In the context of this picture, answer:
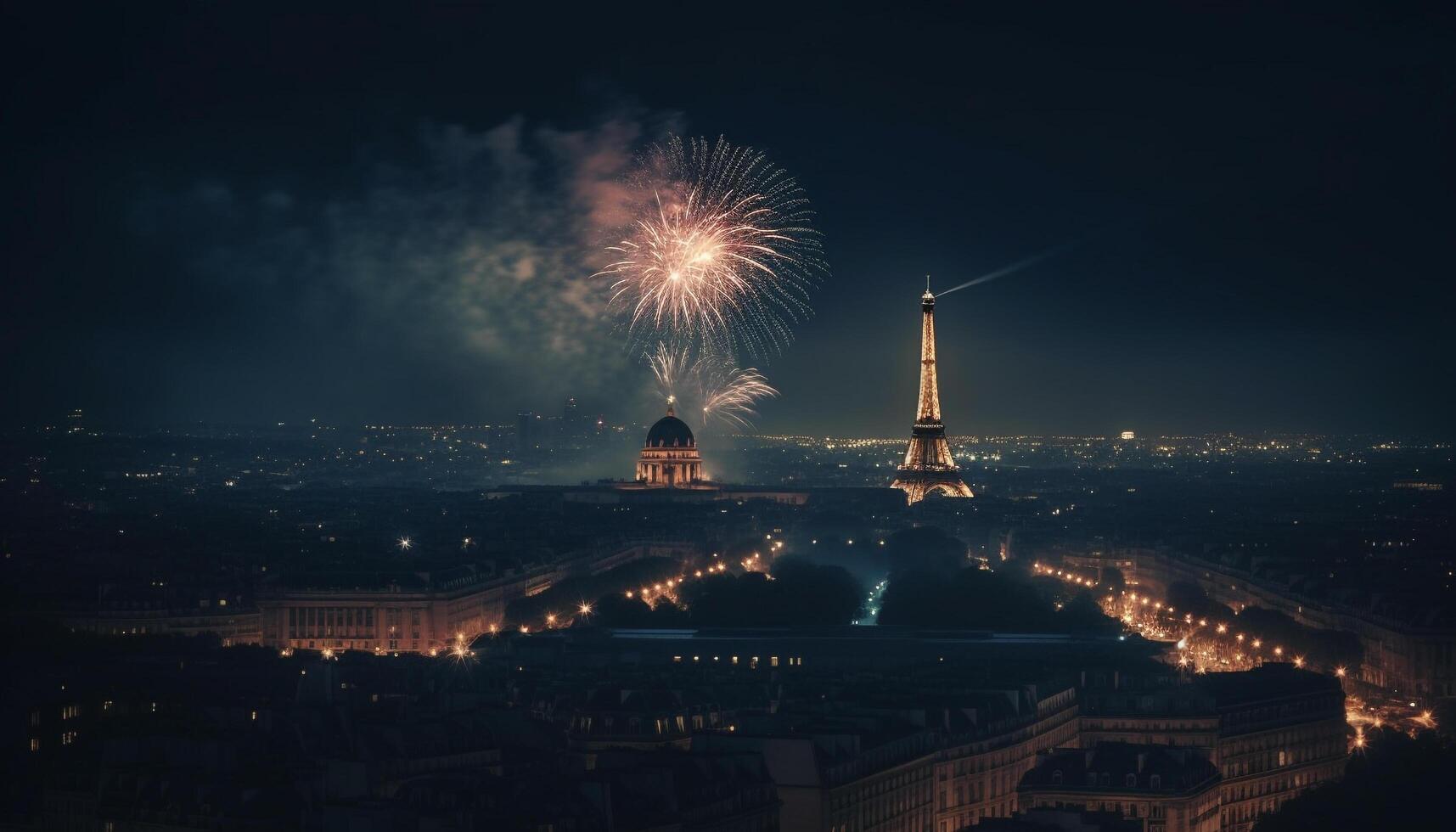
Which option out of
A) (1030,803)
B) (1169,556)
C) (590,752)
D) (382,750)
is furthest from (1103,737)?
(1169,556)

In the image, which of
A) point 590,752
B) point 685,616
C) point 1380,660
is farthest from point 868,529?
point 590,752

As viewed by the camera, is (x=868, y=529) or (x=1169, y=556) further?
(x=868, y=529)

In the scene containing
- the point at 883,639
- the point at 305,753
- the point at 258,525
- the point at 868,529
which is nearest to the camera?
the point at 305,753

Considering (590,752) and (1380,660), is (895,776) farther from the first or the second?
(1380,660)

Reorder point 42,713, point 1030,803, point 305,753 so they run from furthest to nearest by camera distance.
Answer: point 42,713, point 1030,803, point 305,753

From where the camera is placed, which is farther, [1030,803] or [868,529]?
[868,529]

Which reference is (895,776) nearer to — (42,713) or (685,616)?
(42,713)

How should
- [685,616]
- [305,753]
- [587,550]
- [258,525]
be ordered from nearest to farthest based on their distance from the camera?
[305,753] → [685,616] → [587,550] → [258,525]

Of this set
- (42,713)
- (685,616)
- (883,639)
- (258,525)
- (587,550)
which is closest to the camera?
(42,713)

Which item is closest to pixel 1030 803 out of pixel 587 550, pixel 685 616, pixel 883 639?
pixel 883 639
